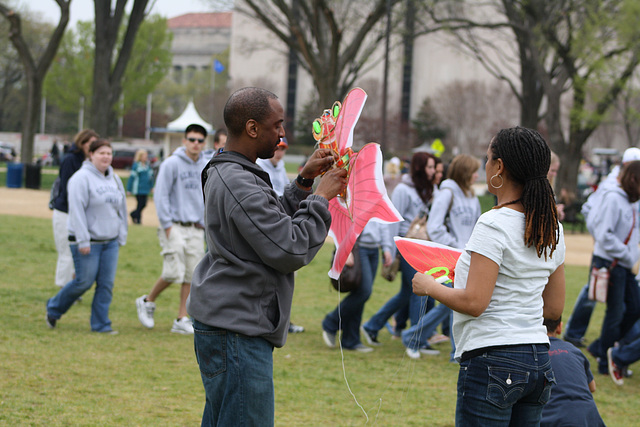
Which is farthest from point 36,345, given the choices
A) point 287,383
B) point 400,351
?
point 400,351

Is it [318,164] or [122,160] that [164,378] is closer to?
[318,164]

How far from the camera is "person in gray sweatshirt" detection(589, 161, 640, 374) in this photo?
6.57 metres

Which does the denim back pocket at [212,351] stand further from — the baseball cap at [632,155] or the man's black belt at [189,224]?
the baseball cap at [632,155]

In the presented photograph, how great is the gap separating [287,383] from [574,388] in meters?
2.80

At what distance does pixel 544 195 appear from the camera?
288 cm

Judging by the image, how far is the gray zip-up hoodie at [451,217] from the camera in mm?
6676

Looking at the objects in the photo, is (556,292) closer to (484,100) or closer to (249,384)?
(249,384)

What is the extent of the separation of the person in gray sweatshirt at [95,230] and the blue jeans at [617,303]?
460 centimetres

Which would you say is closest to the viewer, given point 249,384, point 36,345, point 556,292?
point 249,384

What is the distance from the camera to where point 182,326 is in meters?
7.45

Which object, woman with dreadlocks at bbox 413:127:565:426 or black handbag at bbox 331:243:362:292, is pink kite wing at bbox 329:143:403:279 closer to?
woman with dreadlocks at bbox 413:127:565:426

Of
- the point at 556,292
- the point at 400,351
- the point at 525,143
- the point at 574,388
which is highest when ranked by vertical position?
the point at 525,143

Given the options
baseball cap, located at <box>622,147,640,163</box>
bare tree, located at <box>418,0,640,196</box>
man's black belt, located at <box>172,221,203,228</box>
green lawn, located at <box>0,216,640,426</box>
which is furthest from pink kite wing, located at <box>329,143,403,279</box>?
bare tree, located at <box>418,0,640,196</box>

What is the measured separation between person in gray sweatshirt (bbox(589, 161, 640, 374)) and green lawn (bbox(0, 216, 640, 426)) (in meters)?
0.49
